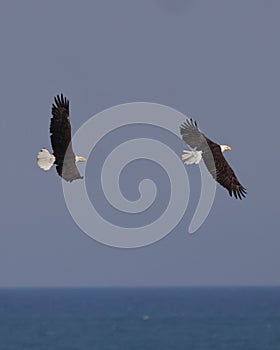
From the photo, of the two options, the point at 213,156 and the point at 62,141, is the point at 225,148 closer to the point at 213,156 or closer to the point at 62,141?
the point at 213,156

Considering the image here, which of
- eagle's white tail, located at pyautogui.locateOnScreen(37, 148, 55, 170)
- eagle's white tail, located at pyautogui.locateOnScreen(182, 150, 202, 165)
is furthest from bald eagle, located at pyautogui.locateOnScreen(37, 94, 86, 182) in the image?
eagle's white tail, located at pyautogui.locateOnScreen(182, 150, 202, 165)

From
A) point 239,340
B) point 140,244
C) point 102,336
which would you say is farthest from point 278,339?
point 140,244

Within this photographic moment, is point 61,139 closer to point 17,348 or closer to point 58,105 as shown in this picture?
point 58,105

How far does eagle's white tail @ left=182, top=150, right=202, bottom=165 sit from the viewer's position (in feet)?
142

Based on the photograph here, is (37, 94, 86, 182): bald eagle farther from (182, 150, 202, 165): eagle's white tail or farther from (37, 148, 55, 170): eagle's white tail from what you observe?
(182, 150, 202, 165): eagle's white tail

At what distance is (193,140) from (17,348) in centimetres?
13682

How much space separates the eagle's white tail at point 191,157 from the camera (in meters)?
43.2

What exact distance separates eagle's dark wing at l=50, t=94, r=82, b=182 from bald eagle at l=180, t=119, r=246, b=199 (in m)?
3.38

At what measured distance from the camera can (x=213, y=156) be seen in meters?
47.1

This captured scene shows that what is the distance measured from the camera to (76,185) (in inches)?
1863

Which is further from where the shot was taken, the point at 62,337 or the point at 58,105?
the point at 62,337

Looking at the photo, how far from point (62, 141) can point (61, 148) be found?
1.16 feet

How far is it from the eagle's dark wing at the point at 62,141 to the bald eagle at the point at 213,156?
11.1ft

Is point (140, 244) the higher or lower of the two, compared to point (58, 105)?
lower
